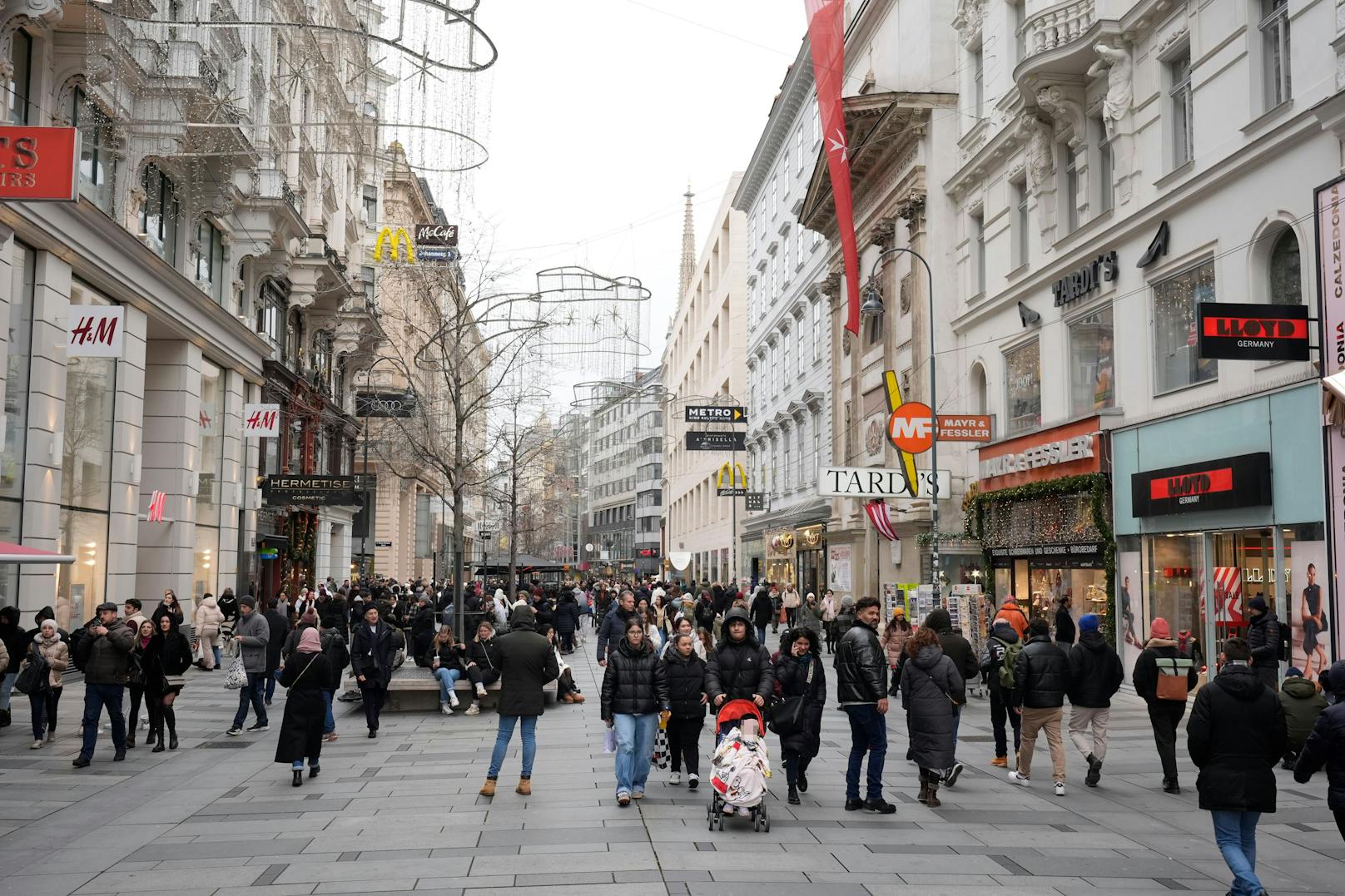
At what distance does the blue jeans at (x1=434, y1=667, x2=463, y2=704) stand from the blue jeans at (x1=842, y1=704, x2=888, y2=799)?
8.44 metres

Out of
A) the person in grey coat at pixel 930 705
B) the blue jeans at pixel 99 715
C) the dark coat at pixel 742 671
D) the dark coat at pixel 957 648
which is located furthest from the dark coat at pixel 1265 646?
the blue jeans at pixel 99 715

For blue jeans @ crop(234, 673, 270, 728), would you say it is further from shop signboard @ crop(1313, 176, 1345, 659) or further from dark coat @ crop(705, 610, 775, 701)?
shop signboard @ crop(1313, 176, 1345, 659)

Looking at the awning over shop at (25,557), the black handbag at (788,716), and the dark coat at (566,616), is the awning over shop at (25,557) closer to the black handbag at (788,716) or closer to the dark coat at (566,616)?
the black handbag at (788,716)

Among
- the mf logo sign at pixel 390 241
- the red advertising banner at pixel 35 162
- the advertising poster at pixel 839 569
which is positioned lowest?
the advertising poster at pixel 839 569

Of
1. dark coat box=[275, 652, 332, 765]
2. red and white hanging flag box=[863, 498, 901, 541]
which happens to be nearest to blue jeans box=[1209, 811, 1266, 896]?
dark coat box=[275, 652, 332, 765]

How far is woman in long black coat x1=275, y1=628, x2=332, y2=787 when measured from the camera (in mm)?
11797

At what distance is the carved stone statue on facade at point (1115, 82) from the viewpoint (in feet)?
66.9

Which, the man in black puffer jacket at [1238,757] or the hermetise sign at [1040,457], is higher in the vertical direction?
the hermetise sign at [1040,457]

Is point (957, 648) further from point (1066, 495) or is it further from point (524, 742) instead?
point (1066, 495)

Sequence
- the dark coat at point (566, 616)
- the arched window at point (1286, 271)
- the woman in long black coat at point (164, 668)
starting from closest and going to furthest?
the woman in long black coat at point (164, 668), the arched window at point (1286, 271), the dark coat at point (566, 616)

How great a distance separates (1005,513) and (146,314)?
60.9 feet

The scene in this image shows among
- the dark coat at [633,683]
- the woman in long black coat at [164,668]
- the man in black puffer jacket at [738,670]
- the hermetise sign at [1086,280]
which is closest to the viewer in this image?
the man in black puffer jacket at [738,670]

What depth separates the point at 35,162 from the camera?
37.6 ft

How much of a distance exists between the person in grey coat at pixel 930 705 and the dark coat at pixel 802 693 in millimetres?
773
